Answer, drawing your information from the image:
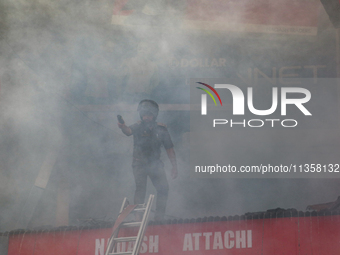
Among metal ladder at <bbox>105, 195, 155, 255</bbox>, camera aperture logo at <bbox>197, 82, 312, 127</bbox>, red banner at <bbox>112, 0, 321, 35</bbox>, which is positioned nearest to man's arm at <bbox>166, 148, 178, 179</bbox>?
metal ladder at <bbox>105, 195, 155, 255</bbox>

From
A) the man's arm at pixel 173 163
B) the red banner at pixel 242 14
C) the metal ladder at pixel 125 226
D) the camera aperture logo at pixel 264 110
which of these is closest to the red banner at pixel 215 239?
the metal ladder at pixel 125 226

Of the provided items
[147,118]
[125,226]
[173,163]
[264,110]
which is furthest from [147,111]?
[264,110]

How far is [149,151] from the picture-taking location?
3623mm

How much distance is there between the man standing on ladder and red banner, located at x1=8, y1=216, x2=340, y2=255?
0.66 metres

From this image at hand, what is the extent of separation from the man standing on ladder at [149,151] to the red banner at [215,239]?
665 millimetres

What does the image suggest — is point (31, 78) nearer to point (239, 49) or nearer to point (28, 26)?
point (28, 26)

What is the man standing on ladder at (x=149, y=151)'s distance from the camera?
11.2ft

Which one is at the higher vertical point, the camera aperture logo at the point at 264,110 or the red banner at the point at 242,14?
the red banner at the point at 242,14

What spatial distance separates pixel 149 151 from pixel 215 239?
4.37 feet

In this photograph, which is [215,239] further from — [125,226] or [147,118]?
[147,118]

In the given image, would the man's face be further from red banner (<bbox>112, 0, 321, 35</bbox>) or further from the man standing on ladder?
red banner (<bbox>112, 0, 321, 35</bbox>)

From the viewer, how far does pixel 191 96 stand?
4340 mm

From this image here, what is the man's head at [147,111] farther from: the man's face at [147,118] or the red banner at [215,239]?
the red banner at [215,239]

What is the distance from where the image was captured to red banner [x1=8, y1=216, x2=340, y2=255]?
2551 millimetres
